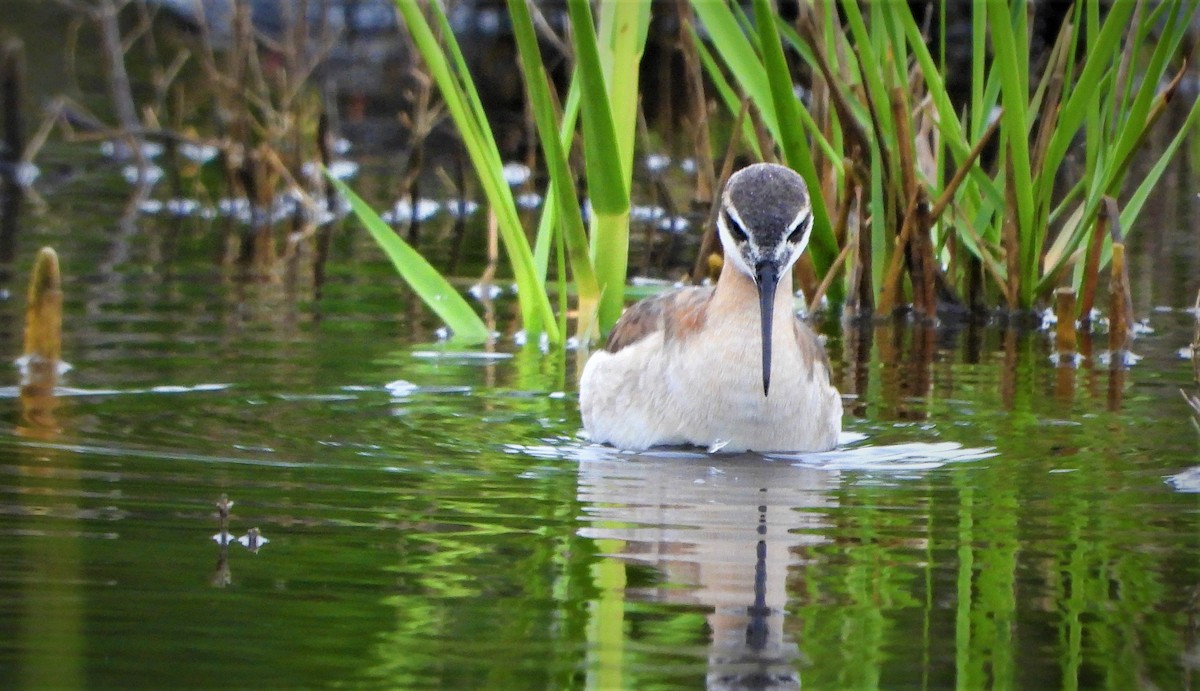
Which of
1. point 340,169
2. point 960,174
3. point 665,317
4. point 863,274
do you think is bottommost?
point 665,317

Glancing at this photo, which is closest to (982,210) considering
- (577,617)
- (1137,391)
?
(1137,391)

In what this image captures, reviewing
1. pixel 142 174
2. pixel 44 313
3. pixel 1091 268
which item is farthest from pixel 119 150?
pixel 1091 268

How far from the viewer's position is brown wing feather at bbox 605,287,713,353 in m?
5.84

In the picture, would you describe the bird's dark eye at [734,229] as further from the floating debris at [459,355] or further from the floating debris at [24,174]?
the floating debris at [24,174]

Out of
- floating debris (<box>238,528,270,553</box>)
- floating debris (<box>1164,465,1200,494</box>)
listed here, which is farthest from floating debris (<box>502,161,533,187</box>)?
floating debris (<box>238,528,270,553</box>)

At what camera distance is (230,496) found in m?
4.85

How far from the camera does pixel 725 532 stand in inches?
181

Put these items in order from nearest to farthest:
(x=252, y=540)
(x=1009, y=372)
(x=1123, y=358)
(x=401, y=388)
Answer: (x=252, y=540)
(x=401, y=388)
(x=1009, y=372)
(x=1123, y=358)

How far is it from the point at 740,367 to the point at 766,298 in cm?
29

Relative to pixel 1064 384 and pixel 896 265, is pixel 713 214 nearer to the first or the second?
pixel 896 265

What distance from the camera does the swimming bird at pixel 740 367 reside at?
5496 mm

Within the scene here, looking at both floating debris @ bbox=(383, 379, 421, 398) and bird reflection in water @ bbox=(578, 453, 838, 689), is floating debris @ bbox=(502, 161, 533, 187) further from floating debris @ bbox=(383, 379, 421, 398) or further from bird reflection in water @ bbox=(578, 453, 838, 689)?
bird reflection in water @ bbox=(578, 453, 838, 689)

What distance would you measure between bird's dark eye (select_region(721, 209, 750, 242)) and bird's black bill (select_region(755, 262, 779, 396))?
103 millimetres

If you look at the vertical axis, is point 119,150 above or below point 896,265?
above
